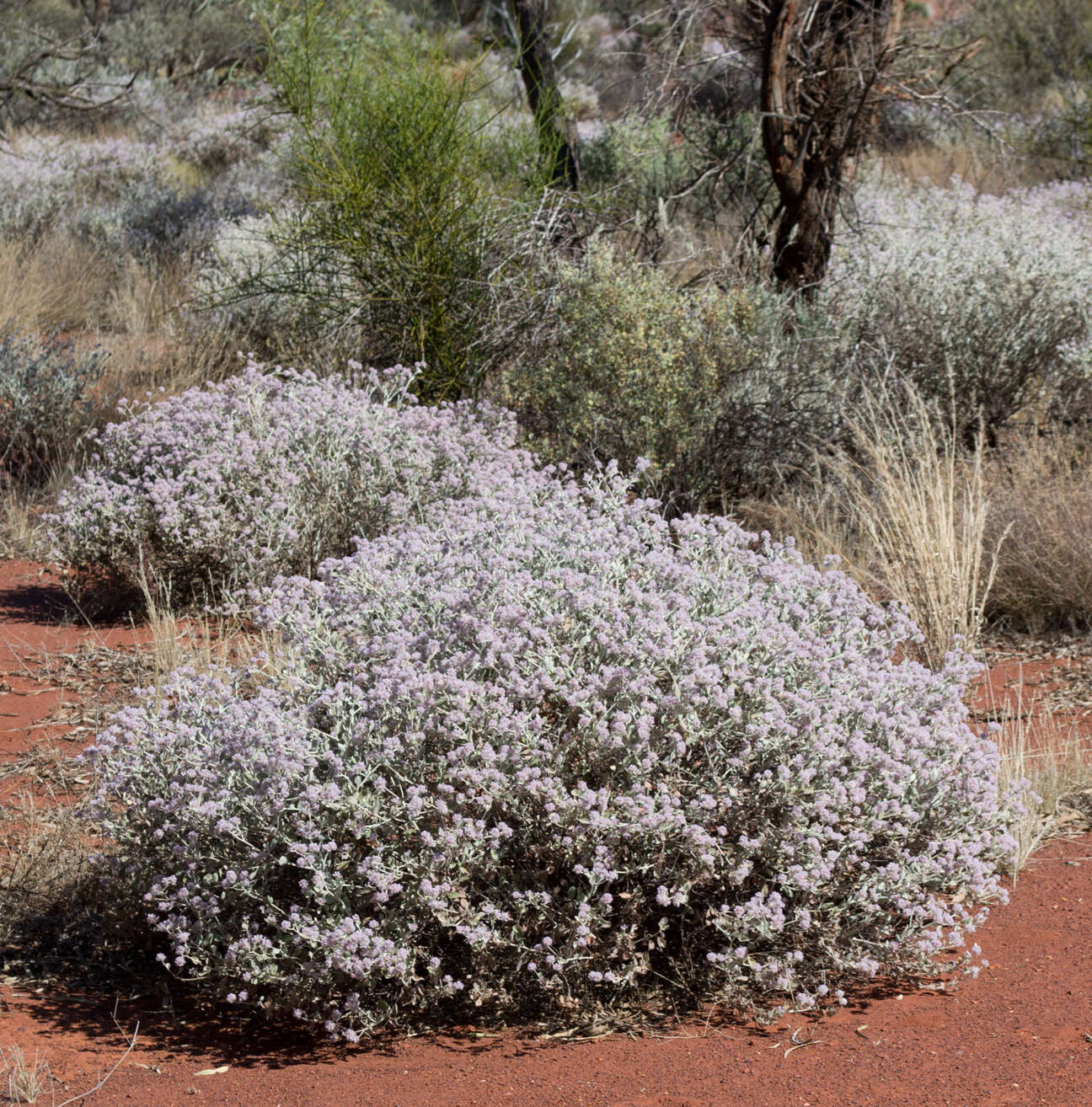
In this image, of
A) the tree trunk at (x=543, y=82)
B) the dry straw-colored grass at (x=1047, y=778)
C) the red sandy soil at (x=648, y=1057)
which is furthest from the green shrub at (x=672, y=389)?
the red sandy soil at (x=648, y=1057)

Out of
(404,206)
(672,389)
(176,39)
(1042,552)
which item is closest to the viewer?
(1042,552)

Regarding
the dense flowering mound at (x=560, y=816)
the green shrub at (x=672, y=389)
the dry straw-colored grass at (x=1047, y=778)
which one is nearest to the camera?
the dense flowering mound at (x=560, y=816)

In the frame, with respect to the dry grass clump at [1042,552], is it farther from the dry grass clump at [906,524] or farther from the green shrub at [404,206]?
the green shrub at [404,206]

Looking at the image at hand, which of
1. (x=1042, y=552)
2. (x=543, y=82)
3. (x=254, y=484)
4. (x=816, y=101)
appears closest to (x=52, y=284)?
(x=543, y=82)

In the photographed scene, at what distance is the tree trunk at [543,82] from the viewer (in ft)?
28.2

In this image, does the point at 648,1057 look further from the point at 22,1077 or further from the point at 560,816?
the point at 22,1077

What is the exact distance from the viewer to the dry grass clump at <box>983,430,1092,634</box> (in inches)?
213

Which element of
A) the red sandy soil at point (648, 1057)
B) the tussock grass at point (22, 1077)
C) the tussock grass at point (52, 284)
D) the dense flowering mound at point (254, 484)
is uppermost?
the tussock grass at point (52, 284)

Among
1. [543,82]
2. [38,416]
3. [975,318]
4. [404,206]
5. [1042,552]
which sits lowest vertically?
[1042,552]

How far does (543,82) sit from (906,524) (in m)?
4.96

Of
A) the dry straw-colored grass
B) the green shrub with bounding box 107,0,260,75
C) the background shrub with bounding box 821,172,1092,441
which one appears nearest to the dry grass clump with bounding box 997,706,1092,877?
Answer: the dry straw-colored grass

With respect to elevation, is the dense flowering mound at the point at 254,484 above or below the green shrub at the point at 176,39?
below

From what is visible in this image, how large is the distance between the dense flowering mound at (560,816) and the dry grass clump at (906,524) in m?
1.54

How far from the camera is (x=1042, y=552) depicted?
5504mm
